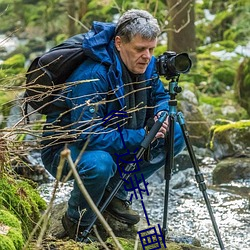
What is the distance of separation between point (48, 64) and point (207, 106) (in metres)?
6.36

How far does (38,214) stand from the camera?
3.42 metres

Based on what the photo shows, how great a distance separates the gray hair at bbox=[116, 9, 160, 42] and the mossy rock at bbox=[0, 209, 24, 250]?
1.23m

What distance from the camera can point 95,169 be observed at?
10.9ft

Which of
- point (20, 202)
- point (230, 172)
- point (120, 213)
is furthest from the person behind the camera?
point (230, 172)

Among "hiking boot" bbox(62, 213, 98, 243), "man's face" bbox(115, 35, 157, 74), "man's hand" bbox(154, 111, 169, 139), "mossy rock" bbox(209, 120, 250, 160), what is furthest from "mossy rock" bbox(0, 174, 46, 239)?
"mossy rock" bbox(209, 120, 250, 160)

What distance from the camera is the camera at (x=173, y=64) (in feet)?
10.9

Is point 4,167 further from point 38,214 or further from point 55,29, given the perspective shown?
point 55,29

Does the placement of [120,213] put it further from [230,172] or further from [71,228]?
[230,172]

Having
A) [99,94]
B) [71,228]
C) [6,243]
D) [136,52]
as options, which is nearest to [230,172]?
[71,228]

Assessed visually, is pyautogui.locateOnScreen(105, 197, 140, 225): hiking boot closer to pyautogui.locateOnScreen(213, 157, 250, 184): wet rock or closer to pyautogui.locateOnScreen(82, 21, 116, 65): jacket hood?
pyautogui.locateOnScreen(82, 21, 116, 65): jacket hood

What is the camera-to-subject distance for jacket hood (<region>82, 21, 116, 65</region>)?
3.46m

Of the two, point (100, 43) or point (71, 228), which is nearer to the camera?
point (100, 43)

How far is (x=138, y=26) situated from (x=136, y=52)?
5.9 inches

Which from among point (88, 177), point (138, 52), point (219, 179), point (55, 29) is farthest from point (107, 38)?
point (55, 29)
